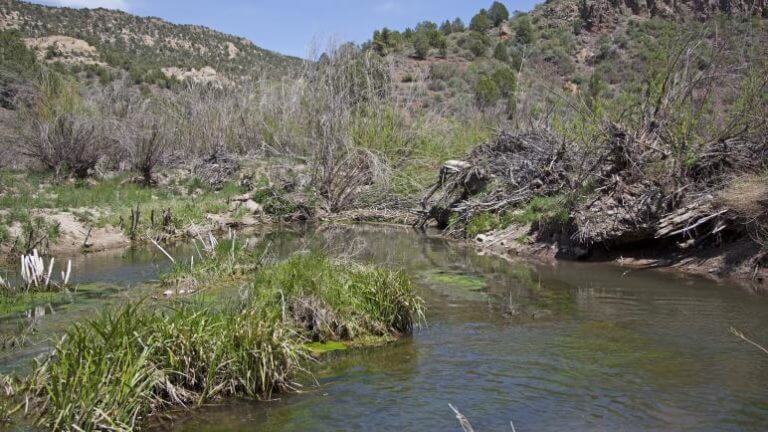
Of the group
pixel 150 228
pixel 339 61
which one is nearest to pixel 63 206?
pixel 150 228

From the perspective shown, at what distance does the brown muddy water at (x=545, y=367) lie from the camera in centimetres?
586

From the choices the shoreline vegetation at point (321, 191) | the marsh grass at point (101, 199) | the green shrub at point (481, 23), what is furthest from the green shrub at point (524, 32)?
the marsh grass at point (101, 199)

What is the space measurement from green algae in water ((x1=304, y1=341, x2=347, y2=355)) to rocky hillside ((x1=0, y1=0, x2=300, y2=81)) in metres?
41.4

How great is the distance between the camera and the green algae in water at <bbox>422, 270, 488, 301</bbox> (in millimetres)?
10758

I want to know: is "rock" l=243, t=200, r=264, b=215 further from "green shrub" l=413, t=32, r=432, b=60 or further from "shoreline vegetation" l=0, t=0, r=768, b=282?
"green shrub" l=413, t=32, r=432, b=60

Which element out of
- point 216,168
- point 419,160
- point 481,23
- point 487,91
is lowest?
point 216,168

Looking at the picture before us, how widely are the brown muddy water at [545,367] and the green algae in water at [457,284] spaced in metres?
0.05

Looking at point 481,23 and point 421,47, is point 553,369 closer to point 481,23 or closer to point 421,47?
point 421,47

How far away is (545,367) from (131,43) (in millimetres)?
61082

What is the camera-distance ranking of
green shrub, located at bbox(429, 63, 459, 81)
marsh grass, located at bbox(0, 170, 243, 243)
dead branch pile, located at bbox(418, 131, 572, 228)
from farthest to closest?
green shrub, located at bbox(429, 63, 459, 81), dead branch pile, located at bbox(418, 131, 572, 228), marsh grass, located at bbox(0, 170, 243, 243)

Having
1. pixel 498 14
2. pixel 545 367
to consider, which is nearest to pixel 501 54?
pixel 498 14

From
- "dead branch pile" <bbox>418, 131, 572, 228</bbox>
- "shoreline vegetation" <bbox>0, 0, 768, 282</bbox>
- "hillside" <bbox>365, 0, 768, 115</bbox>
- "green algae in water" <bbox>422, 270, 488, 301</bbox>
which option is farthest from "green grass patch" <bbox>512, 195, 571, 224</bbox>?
"hillside" <bbox>365, 0, 768, 115</bbox>

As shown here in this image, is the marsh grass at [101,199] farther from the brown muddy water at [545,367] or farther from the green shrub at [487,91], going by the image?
the green shrub at [487,91]

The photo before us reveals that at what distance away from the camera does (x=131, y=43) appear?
60.9m
